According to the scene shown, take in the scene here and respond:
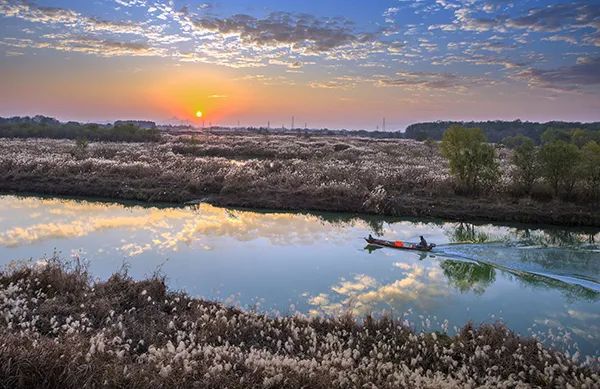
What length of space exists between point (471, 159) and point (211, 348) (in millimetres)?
25634

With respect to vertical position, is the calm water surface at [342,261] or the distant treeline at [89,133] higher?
the distant treeline at [89,133]

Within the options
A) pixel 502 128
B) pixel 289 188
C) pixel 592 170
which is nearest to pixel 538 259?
pixel 592 170

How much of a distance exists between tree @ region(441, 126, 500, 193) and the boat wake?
33.6ft

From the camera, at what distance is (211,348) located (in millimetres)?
7574

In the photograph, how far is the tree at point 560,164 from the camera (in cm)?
2739

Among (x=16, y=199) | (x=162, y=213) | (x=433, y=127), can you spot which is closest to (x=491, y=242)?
(x=162, y=213)

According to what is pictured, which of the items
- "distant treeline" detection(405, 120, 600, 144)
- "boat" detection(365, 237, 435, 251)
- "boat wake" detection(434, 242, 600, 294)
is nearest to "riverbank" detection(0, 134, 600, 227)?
"boat wake" detection(434, 242, 600, 294)

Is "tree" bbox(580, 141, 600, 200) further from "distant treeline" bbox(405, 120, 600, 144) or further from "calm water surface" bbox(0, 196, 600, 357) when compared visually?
"distant treeline" bbox(405, 120, 600, 144)

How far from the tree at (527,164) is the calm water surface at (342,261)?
6165mm

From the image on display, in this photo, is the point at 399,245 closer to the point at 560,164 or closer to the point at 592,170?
the point at 560,164

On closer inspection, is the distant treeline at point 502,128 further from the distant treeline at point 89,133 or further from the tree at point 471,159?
the tree at point 471,159

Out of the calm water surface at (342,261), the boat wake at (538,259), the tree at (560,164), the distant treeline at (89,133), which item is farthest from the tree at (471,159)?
the distant treeline at (89,133)

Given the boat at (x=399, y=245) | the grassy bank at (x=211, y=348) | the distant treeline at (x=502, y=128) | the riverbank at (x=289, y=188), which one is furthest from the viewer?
the distant treeline at (x=502, y=128)

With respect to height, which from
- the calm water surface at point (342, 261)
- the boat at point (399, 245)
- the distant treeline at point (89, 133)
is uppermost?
the distant treeline at point (89, 133)
